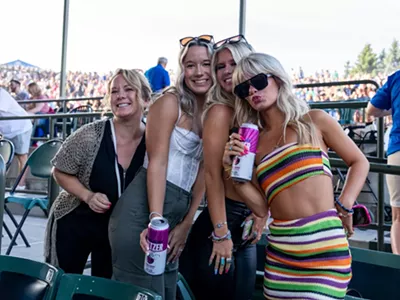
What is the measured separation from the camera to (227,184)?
6.40 feet

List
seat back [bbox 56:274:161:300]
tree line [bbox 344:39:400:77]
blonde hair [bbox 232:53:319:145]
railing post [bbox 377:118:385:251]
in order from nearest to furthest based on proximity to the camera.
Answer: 1. seat back [bbox 56:274:161:300]
2. blonde hair [bbox 232:53:319:145]
3. railing post [bbox 377:118:385:251]
4. tree line [bbox 344:39:400:77]

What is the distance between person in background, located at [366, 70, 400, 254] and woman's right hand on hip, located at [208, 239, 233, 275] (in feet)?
5.86

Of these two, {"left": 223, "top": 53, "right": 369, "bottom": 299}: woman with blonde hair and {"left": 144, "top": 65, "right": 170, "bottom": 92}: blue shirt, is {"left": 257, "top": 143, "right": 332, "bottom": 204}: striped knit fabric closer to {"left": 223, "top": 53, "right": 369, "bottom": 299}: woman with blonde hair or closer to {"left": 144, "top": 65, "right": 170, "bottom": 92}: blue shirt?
{"left": 223, "top": 53, "right": 369, "bottom": 299}: woman with blonde hair

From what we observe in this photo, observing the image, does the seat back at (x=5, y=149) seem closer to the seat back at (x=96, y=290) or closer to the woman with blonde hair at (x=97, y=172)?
the woman with blonde hair at (x=97, y=172)

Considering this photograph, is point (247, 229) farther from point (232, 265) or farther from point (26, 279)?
point (26, 279)

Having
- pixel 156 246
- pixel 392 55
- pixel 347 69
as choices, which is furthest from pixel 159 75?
pixel 156 246

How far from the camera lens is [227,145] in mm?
1812

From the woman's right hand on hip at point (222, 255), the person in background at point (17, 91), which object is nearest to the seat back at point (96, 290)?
the woman's right hand on hip at point (222, 255)

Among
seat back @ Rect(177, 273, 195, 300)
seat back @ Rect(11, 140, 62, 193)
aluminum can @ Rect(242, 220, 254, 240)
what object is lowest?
seat back @ Rect(177, 273, 195, 300)

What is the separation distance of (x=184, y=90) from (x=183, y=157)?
260 mm

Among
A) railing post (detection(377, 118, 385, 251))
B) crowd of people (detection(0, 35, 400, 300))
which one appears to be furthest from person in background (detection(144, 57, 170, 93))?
crowd of people (detection(0, 35, 400, 300))

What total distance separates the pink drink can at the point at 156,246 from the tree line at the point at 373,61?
22.8 ft

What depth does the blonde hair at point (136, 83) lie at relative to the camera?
2.44 m

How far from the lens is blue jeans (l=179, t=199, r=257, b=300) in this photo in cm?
194
